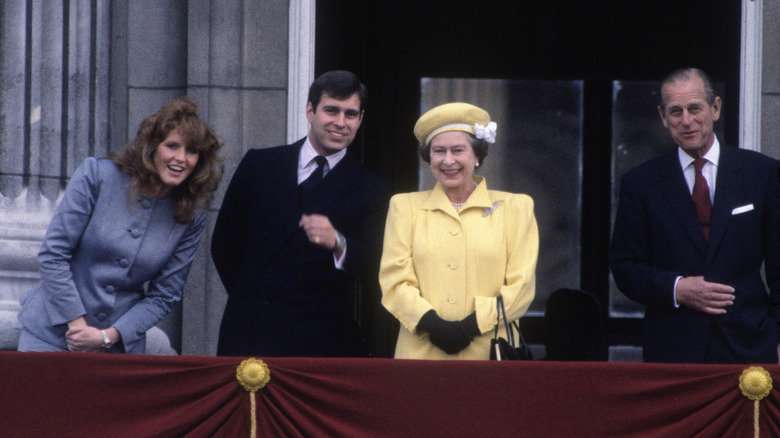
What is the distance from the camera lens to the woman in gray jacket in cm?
436

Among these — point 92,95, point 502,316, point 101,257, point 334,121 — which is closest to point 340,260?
point 334,121

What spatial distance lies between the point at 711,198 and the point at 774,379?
1.07 m

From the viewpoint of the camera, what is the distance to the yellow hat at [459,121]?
4562 millimetres

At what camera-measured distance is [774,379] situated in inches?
151

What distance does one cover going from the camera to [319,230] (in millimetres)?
4258

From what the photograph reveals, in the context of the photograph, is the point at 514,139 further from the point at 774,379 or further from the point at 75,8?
the point at 774,379

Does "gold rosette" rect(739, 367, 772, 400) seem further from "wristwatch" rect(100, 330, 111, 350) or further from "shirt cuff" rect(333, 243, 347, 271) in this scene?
"wristwatch" rect(100, 330, 111, 350)

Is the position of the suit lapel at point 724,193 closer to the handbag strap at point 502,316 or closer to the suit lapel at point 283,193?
the handbag strap at point 502,316

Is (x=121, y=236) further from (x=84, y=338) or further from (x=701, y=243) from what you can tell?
(x=701, y=243)

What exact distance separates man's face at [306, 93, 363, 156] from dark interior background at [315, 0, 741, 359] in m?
3.20

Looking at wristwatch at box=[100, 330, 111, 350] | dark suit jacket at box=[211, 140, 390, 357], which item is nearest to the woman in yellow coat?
dark suit jacket at box=[211, 140, 390, 357]

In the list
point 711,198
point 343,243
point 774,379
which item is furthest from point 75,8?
point 774,379

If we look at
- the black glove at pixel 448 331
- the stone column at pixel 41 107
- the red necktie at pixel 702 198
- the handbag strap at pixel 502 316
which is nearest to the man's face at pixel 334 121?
the black glove at pixel 448 331

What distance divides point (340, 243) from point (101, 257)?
39.6 inches
